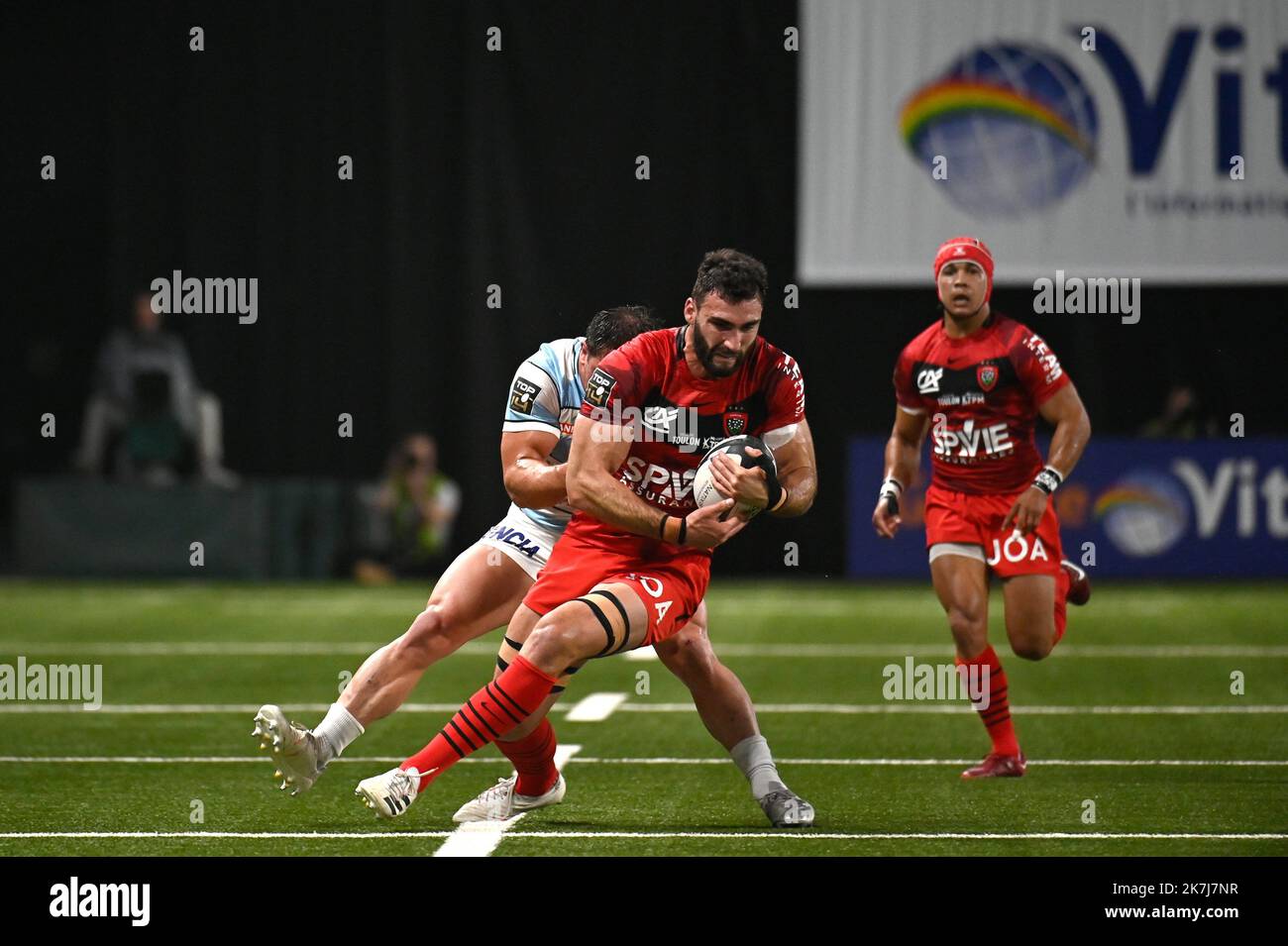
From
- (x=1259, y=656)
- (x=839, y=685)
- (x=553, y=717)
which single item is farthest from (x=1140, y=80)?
(x=553, y=717)

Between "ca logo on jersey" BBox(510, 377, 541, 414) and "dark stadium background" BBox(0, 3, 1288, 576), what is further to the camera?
"dark stadium background" BBox(0, 3, 1288, 576)

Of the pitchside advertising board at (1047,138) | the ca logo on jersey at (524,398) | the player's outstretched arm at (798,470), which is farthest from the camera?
the pitchside advertising board at (1047,138)

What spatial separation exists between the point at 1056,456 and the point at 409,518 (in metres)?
11.7

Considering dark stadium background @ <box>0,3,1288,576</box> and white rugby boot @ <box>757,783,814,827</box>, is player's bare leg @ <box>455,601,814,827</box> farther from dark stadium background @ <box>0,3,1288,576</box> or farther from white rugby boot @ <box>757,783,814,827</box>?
dark stadium background @ <box>0,3,1288,576</box>

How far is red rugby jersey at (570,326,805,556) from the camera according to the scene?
7230mm

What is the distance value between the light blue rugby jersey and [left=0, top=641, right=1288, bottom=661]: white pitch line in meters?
5.56

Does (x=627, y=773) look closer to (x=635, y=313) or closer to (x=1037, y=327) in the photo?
(x=635, y=313)

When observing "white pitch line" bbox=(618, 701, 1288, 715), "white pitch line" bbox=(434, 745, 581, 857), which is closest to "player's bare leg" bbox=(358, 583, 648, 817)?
"white pitch line" bbox=(434, 745, 581, 857)

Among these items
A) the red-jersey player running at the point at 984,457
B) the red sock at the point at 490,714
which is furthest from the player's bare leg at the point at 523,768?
the red-jersey player running at the point at 984,457

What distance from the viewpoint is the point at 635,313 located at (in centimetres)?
789

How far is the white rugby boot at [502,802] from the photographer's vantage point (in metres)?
7.45

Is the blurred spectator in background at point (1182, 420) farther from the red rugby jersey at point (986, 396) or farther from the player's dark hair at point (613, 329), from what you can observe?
the player's dark hair at point (613, 329)

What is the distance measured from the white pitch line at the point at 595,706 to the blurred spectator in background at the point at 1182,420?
9.35 metres

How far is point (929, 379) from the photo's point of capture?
921 centimetres
